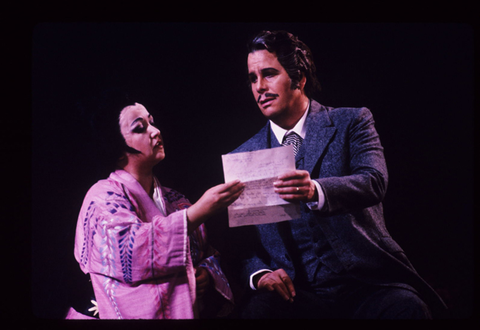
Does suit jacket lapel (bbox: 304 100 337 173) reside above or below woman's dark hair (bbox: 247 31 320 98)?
below

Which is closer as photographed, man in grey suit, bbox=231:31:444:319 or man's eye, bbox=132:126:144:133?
man in grey suit, bbox=231:31:444:319

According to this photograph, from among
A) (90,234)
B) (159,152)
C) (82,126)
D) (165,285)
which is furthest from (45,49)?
(165,285)

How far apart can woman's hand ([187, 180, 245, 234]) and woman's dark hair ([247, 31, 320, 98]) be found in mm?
531

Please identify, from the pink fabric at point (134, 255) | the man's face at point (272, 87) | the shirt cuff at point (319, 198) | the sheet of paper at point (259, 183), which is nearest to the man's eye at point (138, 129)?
the pink fabric at point (134, 255)

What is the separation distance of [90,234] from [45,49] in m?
0.94

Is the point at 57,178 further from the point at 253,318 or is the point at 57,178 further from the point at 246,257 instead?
the point at 253,318

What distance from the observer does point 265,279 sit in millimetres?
1578

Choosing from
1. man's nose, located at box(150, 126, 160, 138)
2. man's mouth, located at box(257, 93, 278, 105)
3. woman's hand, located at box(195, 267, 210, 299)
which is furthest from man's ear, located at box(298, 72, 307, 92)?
woman's hand, located at box(195, 267, 210, 299)

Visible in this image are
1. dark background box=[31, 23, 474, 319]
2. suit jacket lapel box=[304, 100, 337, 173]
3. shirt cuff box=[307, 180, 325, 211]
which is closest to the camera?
shirt cuff box=[307, 180, 325, 211]

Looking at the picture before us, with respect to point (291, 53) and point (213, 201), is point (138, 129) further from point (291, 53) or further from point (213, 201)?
point (291, 53)

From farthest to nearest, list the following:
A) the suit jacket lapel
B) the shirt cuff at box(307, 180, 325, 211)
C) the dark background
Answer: the dark background → the suit jacket lapel → the shirt cuff at box(307, 180, 325, 211)

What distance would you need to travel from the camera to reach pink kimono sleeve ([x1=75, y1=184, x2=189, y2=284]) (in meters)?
1.50

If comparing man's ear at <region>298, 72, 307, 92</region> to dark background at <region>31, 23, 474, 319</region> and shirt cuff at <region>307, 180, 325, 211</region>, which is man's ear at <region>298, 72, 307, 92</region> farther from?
shirt cuff at <region>307, 180, 325, 211</region>

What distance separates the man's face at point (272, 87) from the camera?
1.62 m
